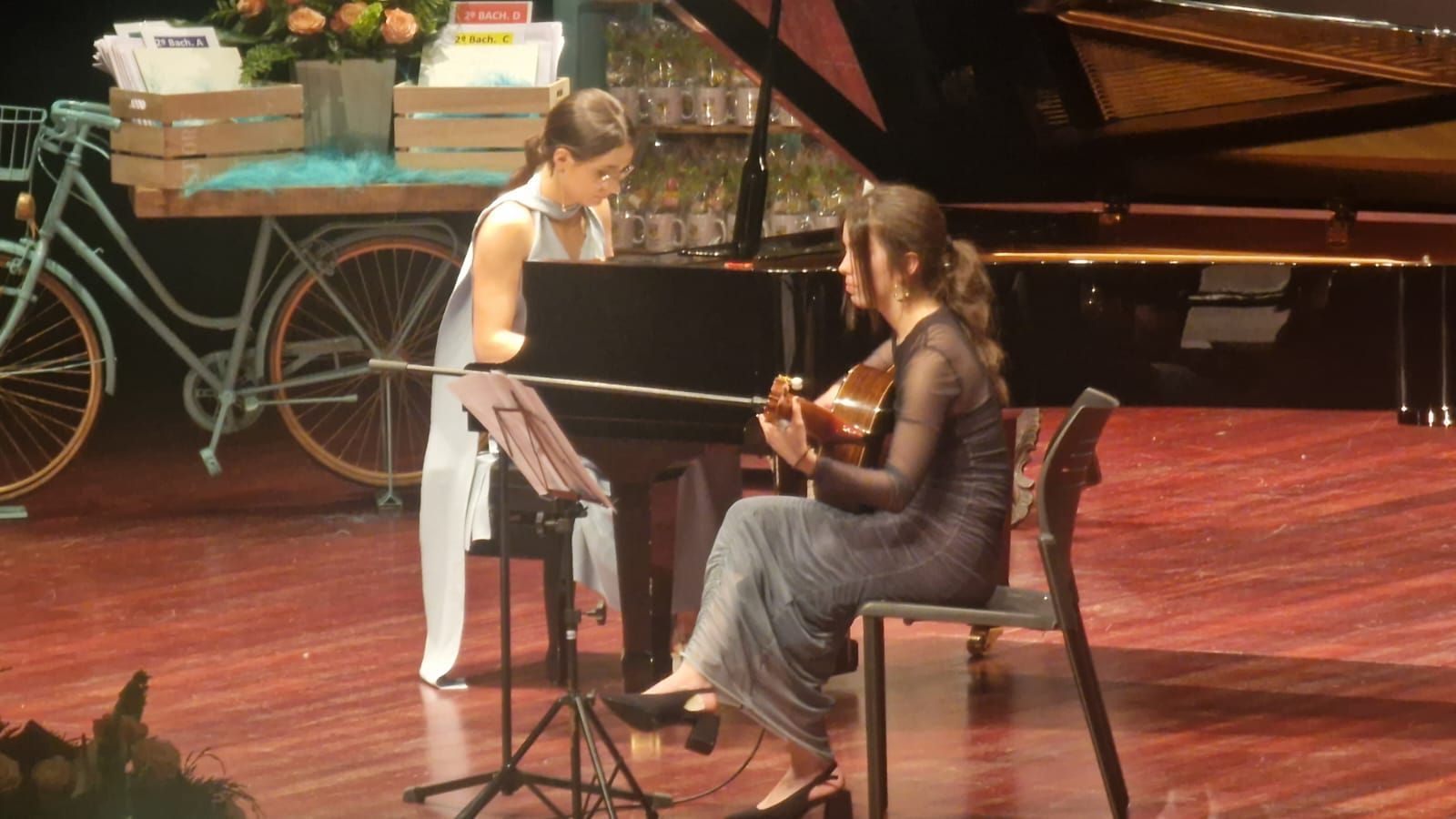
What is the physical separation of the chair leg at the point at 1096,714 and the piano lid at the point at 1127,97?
1674 mm

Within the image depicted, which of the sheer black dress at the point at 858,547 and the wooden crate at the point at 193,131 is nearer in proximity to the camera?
the sheer black dress at the point at 858,547

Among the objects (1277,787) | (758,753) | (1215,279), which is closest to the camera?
(1277,787)

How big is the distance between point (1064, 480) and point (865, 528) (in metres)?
0.35

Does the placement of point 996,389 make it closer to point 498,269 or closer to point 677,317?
point 677,317

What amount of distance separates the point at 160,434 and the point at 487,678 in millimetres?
3251

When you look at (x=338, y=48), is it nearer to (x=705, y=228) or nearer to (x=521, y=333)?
(x=705, y=228)

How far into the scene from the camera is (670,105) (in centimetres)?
714

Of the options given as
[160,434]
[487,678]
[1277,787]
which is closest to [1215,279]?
[1277,787]

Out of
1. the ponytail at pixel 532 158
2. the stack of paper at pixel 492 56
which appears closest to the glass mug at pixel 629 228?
the stack of paper at pixel 492 56

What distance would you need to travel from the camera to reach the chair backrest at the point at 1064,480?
3.60 meters

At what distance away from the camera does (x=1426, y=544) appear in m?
5.95

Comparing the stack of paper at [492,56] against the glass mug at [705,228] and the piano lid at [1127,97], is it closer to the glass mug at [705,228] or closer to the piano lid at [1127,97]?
the glass mug at [705,228]

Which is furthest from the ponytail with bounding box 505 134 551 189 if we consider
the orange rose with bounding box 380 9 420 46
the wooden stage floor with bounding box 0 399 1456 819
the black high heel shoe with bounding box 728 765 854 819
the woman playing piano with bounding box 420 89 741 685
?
the orange rose with bounding box 380 9 420 46

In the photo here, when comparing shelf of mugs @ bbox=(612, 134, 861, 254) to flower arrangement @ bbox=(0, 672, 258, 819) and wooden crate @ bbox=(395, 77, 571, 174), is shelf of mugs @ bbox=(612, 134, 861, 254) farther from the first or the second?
flower arrangement @ bbox=(0, 672, 258, 819)
